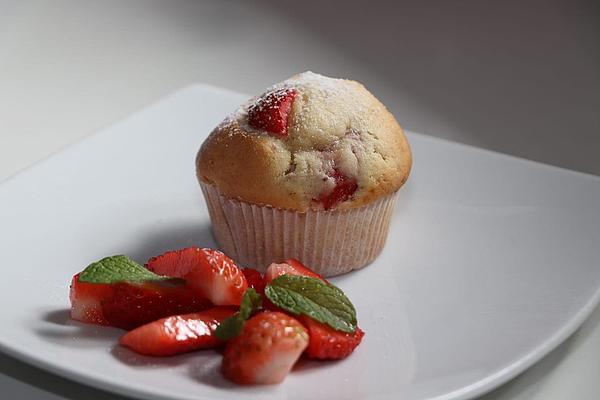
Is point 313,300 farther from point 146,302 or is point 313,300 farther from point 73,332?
point 73,332

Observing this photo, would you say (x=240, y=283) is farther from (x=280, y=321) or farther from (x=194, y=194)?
(x=194, y=194)

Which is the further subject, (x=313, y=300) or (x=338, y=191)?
(x=338, y=191)

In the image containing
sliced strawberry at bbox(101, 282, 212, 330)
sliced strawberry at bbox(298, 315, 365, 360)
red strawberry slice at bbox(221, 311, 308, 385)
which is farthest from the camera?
sliced strawberry at bbox(101, 282, 212, 330)

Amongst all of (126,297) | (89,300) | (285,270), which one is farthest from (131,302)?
(285,270)

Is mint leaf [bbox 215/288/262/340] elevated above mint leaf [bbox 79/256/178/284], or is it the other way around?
mint leaf [bbox 79/256/178/284]

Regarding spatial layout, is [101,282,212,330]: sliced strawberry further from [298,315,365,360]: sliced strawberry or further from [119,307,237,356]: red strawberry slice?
[298,315,365,360]: sliced strawberry

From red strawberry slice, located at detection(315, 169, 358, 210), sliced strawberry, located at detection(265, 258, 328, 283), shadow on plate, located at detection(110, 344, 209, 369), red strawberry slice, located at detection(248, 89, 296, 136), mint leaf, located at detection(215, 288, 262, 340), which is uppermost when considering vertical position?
red strawberry slice, located at detection(248, 89, 296, 136)

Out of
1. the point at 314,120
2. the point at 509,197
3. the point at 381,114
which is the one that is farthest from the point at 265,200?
the point at 509,197

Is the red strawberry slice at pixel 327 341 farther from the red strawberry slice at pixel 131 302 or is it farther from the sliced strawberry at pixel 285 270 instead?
the red strawberry slice at pixel 131 302

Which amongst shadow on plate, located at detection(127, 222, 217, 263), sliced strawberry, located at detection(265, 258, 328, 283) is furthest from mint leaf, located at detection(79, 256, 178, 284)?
shadow on plate, located at detection(127, 222, 217, 263)
